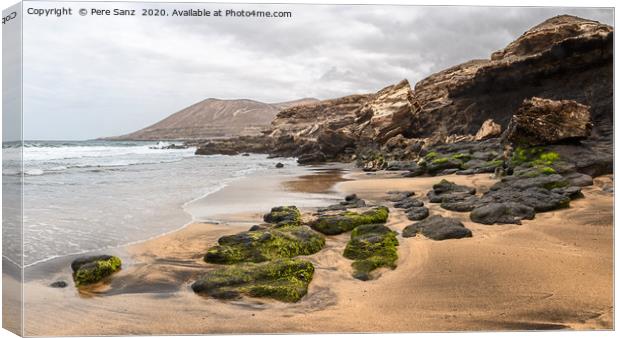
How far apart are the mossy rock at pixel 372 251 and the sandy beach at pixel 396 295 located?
0.42 feet

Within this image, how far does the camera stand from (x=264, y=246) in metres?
6.10

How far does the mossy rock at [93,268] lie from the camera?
16.9ft

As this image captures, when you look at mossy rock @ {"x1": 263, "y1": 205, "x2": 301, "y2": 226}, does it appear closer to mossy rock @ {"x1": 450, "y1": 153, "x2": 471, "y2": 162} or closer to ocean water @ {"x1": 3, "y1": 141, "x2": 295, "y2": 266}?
ocean water @ {"x1": 3, "y1": 141, "x2": 295, "y2": 266}

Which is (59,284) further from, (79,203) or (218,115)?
(79,203)

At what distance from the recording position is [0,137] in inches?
188

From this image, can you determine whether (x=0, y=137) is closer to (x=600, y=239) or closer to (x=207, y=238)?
(x=207, y=238)

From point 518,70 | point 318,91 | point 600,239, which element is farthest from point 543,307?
point 518,70

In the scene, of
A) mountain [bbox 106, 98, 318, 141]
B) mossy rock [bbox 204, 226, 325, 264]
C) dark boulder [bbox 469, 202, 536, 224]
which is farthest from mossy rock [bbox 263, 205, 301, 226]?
dark boulder [bbox 469, 202, 536, 224]

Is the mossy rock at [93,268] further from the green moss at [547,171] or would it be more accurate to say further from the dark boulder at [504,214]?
the green moss at [547,171]

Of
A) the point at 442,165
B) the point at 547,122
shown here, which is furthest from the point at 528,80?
the point at 442,165

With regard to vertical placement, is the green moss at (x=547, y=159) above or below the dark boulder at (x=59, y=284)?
above

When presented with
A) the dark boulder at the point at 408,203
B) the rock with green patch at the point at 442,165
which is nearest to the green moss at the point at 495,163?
the rock with green patch at the point at 442,165

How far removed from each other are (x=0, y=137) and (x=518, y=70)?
15.9 meters

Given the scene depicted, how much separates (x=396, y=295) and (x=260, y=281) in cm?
149
